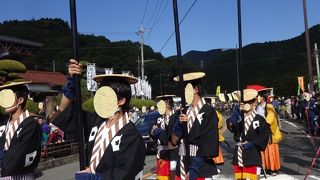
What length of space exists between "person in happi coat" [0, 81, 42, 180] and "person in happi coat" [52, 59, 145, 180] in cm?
102

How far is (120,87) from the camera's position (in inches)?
139

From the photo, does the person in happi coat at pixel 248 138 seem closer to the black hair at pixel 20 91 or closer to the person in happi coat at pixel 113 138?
the black hair at pixel 20 91

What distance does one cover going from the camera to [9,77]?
5.76 meters

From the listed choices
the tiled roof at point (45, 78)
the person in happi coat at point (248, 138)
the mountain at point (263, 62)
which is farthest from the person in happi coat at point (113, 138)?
the mountain at point (263, 62)

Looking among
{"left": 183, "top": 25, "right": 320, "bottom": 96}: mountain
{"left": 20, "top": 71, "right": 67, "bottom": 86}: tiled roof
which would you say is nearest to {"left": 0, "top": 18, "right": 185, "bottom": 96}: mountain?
{"left": 20, "top": 71, "right": 67, "bottom": 86}: tiled roof

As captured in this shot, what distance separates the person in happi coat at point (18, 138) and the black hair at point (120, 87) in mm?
1261

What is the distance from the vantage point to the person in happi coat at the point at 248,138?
255 inches

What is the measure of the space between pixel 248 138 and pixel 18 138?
3.54 m

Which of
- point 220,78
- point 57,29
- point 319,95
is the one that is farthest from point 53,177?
point 220,78

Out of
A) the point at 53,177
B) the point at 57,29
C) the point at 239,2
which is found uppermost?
the point at 57,29

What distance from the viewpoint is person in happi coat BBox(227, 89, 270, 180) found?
6473 millimetres

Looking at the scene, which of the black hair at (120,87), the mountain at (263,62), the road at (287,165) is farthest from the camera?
the mountain at (263,62)

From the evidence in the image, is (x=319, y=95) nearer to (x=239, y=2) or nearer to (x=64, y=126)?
(x=239, y=2)

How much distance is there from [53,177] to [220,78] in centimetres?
12618
